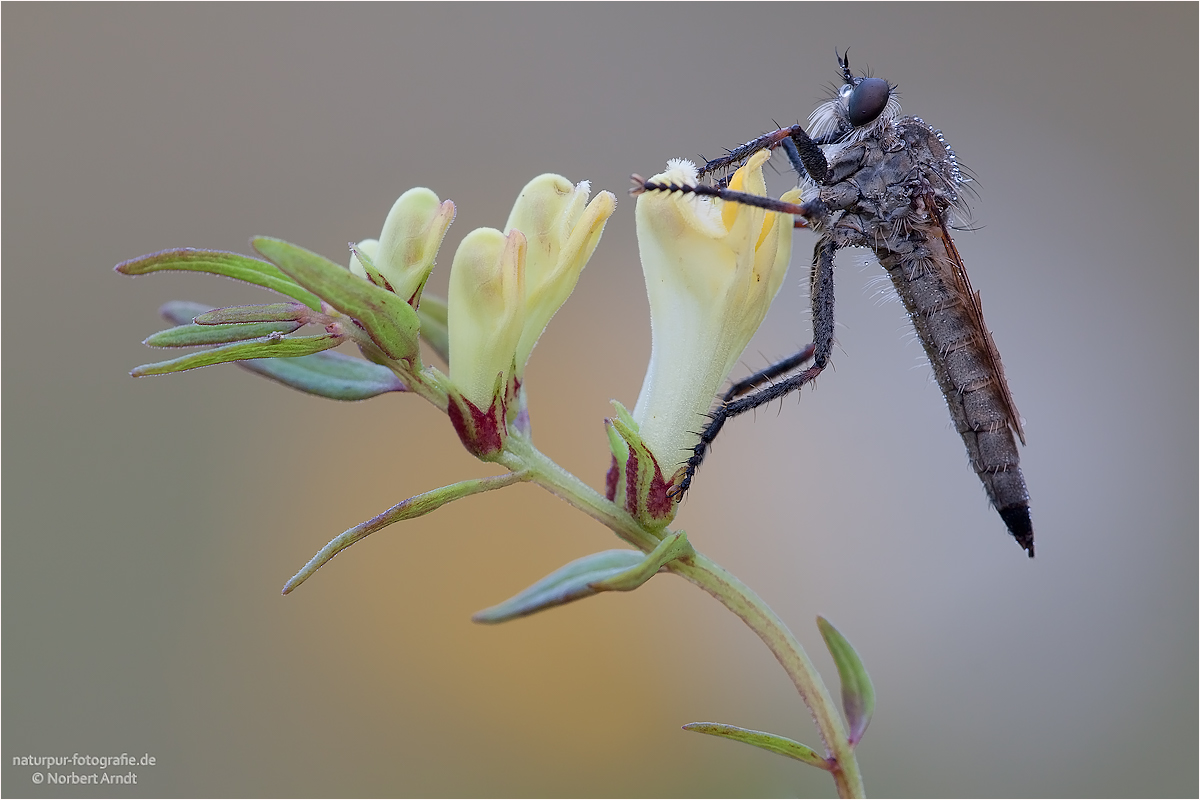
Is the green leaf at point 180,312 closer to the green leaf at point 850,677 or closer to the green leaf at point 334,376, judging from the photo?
the green leaf at point 334,376

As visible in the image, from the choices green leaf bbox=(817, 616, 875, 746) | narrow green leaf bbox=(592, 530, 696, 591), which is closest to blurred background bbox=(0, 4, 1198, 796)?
green leaf bbox=(817, 616, 875, 746)

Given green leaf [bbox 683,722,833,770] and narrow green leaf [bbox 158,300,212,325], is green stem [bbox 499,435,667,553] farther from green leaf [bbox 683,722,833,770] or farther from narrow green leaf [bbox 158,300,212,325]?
narrow green leaf [bbox 158,300,212,325]

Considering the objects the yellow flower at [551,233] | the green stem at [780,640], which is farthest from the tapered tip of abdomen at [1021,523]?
the yellow flower at [551,233]

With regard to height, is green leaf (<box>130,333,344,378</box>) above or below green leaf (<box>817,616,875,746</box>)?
above

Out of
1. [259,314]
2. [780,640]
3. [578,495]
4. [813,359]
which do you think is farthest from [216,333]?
[813,359]

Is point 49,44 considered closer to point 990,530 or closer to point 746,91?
point 746,91

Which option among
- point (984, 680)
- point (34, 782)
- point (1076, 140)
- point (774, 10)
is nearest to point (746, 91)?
point (774, 10)
